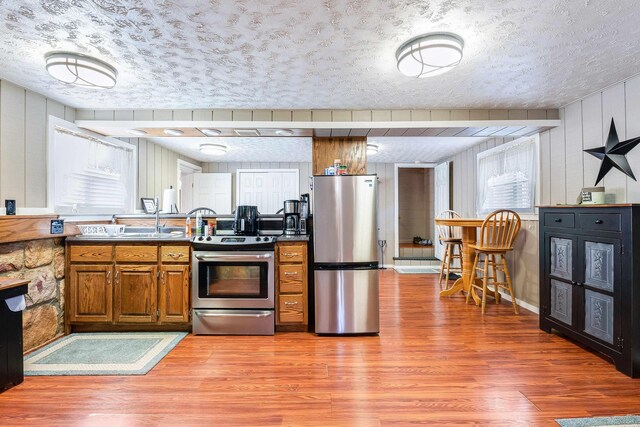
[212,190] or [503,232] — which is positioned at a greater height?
[212,190]

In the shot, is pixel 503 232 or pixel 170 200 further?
pixel 170 200

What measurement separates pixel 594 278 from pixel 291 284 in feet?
8.48

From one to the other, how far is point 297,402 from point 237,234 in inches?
71.3

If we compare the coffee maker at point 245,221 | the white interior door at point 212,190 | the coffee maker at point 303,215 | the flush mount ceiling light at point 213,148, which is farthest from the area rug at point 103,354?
the white interior door at point 212,190

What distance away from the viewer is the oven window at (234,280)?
2898 mm

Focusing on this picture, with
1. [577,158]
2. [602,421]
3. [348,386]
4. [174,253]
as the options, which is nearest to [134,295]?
[174,253]

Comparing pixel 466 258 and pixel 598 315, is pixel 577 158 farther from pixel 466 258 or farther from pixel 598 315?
pixel 466 258

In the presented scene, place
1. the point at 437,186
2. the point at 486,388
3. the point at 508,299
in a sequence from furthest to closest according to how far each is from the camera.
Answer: the point at 437,186 → the point at 508,299 → the point at 486,388

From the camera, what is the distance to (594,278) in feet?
7.95

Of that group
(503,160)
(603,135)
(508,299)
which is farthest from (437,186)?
(603,135)

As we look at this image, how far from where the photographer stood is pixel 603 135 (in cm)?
277

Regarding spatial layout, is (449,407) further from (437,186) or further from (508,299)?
(437,186)

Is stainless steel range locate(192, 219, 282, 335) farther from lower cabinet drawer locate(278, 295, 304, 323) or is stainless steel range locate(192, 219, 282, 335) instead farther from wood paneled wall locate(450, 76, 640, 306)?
wood paneled wall locate(450, 76, 640, 306)

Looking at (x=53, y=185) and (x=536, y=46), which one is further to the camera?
(x=53, y=185)
